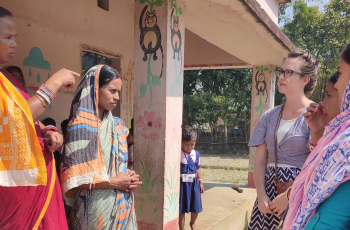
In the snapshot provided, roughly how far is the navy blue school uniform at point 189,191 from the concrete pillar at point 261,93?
3.05 m

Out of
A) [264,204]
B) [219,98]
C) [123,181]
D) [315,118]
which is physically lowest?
[264,204]

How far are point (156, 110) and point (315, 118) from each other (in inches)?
54.7

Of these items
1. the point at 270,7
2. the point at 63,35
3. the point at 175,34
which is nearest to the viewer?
the point at 175,34

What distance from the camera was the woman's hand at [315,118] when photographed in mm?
1983

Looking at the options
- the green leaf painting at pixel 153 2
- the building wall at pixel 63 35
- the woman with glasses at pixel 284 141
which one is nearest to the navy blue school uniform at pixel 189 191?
the building wall at pixel 63 35

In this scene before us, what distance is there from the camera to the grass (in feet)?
32.1

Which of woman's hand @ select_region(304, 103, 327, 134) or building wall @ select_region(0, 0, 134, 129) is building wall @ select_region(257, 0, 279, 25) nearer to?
building wall @ select_region(0, 0, 134, 129)

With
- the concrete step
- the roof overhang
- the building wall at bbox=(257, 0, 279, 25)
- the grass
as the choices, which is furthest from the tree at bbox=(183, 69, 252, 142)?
the concrete step

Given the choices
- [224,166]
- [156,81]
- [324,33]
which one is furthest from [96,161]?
[324,33]

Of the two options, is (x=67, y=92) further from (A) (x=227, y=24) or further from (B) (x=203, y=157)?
(B) (x=203, y=157)

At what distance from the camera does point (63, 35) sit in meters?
3.96

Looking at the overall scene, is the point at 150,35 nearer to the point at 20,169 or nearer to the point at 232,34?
the point at 20,169

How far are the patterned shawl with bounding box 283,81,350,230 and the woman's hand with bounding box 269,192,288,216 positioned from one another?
0.75m

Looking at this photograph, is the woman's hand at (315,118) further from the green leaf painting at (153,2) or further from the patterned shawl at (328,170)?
the green leaf painting at (153,2)
